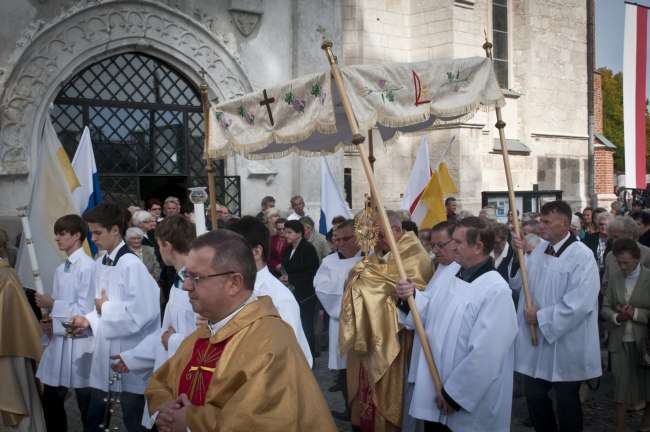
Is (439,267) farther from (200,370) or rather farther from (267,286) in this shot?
(200,370)

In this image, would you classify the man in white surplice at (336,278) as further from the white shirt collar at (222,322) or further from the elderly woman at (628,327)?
the white shirt collar at (222,322)

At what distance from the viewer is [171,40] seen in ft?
42.5

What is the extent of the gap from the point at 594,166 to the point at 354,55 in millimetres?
10976

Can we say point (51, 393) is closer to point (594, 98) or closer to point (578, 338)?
point (578, 338)

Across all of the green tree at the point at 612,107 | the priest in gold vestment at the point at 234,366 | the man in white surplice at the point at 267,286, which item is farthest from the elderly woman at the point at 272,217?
the green tree at the point at 612,107

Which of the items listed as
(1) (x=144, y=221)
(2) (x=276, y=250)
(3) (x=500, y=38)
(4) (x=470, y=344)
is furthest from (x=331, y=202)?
(3) (x=500, y=38)

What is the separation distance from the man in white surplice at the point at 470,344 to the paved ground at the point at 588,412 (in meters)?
2.21

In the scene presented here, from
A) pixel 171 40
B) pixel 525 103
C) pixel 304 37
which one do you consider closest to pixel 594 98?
pixel 525 103

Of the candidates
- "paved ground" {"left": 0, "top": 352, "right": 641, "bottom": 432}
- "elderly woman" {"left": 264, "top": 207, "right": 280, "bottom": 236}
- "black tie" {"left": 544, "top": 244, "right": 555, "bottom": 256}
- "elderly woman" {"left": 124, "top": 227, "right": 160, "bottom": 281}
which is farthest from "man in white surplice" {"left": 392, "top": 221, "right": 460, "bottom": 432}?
"elderly woman" {"left": 264, "top": 207, "right": 280, "bottom": 236}

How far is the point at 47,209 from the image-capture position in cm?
651

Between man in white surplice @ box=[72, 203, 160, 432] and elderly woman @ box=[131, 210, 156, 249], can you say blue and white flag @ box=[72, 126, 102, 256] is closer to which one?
elderly woman @ box=[131, 210, 156, 249]

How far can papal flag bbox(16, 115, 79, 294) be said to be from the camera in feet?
20.7

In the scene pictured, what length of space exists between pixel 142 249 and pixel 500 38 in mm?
15520

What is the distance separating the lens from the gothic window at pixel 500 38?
20.7 m
